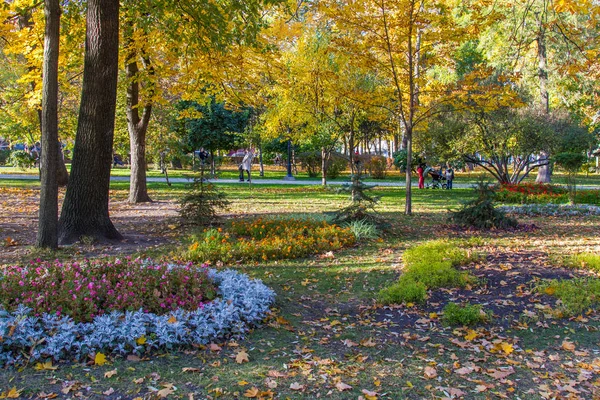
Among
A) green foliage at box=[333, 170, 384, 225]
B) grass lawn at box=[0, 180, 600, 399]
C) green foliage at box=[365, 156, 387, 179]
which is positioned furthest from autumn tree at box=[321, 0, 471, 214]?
green foliage at box=[365, 156, 387, 179]

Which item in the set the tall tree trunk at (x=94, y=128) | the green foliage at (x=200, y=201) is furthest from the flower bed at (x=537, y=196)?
the tall tree trunk at (x=94, y=128)

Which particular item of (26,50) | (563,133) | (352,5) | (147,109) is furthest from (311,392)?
(563,133)

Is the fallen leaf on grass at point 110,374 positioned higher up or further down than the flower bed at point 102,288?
further down

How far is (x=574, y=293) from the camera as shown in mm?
5391

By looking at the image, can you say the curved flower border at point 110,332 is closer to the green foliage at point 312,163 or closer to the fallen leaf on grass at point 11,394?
the fallen leaf on grass at point 11,394

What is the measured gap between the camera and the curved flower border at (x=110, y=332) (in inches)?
154

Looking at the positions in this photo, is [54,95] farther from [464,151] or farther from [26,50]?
[464,151]

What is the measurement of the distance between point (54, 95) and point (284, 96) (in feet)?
40.6

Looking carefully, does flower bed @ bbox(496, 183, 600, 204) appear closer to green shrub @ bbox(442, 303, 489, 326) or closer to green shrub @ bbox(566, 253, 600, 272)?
green shrub @ bbox(566, 253, 600, 272)

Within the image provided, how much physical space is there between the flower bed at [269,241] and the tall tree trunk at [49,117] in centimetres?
211

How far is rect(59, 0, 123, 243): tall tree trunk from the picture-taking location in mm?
7852

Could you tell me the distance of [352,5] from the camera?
11.3 metres

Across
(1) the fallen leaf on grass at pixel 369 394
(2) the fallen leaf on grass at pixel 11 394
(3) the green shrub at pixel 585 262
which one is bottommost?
(1) the fallen leaf on grass at pixel 369 394

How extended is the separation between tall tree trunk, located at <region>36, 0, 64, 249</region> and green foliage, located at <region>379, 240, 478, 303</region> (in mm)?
4856
